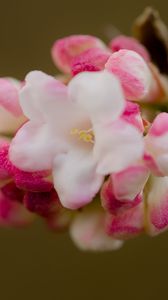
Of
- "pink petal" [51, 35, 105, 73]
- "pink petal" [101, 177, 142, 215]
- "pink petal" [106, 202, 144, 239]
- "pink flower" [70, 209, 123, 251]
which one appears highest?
"pink petal" [51, 35, 105, 73]

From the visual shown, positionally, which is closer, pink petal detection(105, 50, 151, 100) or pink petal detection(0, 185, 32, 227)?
pink petal detection(105, 50, 151, 100)

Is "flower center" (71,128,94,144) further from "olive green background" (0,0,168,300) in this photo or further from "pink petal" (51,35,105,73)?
"olive green background" (0,0,168,300)

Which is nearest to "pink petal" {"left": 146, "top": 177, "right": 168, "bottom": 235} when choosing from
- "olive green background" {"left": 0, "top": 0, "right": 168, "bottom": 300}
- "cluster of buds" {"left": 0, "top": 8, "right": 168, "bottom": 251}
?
"cluster of buds" {"left": 0, "top": 8, "right": 168, "bottom": 251}

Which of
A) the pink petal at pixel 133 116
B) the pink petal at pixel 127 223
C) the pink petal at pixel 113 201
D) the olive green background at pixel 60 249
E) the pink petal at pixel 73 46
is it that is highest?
the pink petal at pixel 133 116

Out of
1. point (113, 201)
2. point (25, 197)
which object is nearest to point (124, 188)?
point (113, 201)

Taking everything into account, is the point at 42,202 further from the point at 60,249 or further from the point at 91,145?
the point at 60,249

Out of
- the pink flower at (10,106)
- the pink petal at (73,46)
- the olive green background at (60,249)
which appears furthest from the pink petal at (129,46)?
the olive green background at (60,249)

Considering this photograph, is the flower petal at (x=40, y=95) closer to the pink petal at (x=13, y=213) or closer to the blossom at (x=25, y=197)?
the blossom at (x=25, y=197)
